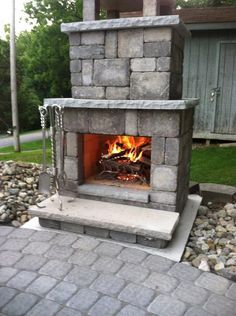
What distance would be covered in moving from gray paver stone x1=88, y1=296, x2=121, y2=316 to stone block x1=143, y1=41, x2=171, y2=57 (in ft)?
8.46

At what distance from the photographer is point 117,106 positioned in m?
3.84

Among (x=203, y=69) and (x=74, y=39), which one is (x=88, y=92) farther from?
(x=203, y=69)

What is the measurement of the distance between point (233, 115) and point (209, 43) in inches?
80.6

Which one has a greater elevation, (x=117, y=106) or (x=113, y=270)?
(x=117, y=106)

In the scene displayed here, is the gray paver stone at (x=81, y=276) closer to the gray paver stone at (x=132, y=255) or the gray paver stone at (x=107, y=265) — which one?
the gray paver stone at (x=107, y=265)

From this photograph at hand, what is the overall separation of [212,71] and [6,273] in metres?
7.72

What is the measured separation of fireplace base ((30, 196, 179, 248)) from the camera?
11.6 ft

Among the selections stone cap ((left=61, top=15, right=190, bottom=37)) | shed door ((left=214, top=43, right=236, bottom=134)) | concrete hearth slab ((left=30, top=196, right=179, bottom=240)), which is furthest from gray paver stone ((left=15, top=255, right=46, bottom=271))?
shed door ((left=214, top=43, right=236, bottom=134))

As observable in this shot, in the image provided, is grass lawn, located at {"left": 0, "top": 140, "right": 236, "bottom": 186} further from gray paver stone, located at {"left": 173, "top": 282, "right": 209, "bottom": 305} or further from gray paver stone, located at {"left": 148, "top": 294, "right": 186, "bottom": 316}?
gray paver stone, located at {"left": 148, "top": 294, "right": 186, "bottom": 316}

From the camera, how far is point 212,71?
29.5 ft

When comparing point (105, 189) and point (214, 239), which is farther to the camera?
point (105, 189)

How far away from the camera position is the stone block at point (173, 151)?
3.82 meters

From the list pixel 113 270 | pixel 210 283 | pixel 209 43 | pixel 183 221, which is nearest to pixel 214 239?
pixel 183 221

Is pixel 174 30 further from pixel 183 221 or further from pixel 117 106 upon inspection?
pixel 183 221
